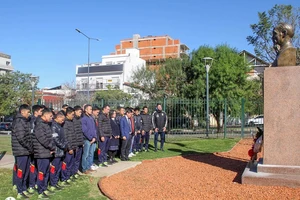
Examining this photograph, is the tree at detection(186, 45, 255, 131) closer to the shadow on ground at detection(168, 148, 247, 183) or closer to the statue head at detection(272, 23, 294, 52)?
the shadow on ground at detection(168, 148, 247, 183)

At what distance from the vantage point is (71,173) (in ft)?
26.1

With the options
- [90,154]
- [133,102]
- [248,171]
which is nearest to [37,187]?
[90,154]

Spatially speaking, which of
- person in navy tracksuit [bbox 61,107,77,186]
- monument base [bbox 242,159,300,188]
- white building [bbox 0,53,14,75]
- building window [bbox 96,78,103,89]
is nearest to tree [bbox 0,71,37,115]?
building window [bbox 96,78,103,89]

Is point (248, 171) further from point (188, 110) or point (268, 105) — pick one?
point (188, 110)

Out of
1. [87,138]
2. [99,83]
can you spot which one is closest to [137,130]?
[87,138]

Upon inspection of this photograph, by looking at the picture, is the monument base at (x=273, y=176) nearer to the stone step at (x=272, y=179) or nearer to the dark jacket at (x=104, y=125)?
the stone step at (x=272, y=179)

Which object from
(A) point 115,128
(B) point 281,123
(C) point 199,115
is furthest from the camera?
(C) point 199,115

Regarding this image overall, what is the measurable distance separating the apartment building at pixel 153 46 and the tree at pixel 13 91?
130 feet

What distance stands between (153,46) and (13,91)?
45.6 meters

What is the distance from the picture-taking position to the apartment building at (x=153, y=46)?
7375cm

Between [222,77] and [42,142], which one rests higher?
[222,77]

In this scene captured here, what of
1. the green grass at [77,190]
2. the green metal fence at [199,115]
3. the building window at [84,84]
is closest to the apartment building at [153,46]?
the building window at [84,84]

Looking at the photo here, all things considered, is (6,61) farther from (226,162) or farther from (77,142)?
(226,162)

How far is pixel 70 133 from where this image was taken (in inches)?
304
